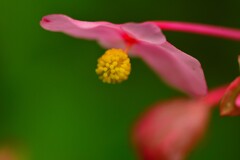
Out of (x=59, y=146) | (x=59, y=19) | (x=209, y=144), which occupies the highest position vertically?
(x=59, y=19)

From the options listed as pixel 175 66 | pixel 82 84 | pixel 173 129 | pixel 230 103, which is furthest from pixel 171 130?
pixel 82 84

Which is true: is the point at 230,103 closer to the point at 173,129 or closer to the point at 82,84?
the point at 173,129

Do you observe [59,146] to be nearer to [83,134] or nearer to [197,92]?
[83,134]

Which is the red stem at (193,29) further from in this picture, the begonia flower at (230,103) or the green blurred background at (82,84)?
the green blurred background at (82,84)

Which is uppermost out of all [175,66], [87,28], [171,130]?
[87,28]

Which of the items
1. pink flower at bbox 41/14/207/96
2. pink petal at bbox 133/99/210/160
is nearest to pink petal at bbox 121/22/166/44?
pink flower at bbox 41/14/207/96

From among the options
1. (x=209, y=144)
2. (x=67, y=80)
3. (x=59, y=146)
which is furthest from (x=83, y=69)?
(x=209, y=144)
